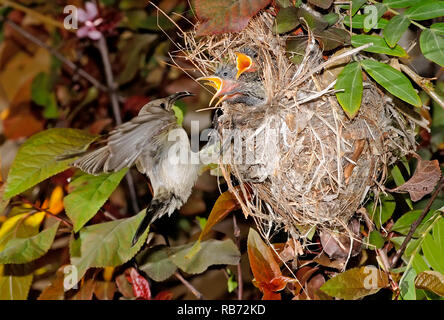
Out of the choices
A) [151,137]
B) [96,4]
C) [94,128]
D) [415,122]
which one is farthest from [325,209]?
[96,4]

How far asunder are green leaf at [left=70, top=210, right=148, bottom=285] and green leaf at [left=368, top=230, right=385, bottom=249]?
22.9 inches

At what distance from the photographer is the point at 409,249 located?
145cm

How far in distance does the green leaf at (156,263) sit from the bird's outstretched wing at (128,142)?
29cm

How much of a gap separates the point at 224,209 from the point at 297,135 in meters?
0.28

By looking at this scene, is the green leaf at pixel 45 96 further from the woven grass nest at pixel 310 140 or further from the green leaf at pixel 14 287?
the woven grass nest at pixel 310 140

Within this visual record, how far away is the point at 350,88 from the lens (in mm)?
1288

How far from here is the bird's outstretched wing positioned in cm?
152

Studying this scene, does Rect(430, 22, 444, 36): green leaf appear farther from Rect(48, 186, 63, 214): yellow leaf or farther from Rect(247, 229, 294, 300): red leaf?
Rect(48, 186, 63, 214): yellow leaf

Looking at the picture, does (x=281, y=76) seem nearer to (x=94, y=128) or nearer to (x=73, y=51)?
(x=94, y=128)

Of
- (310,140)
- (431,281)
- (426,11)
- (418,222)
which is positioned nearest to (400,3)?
(426,11)

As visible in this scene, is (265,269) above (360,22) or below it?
below

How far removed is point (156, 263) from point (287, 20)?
779 mm

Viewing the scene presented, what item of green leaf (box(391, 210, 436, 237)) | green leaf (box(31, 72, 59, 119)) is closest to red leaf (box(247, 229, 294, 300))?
green leaf (box(391, 210, 436, 237))

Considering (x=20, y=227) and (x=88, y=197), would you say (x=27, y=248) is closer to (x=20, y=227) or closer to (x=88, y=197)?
(x=20, y=227)
